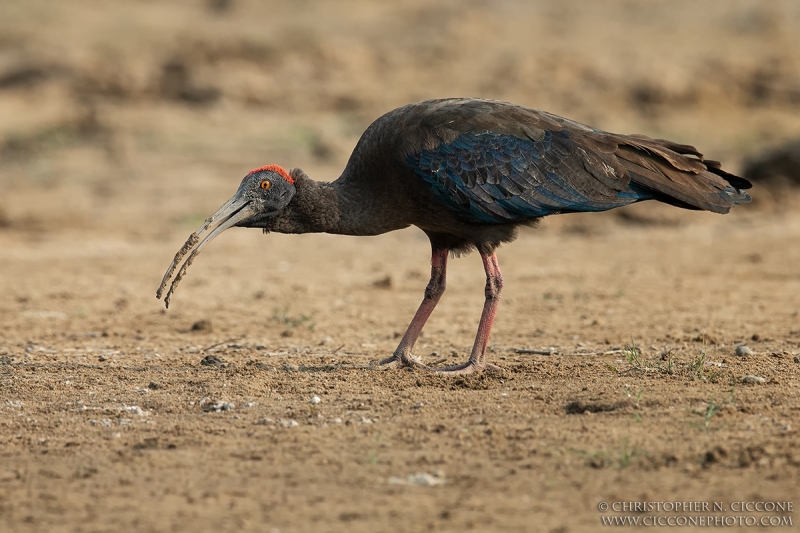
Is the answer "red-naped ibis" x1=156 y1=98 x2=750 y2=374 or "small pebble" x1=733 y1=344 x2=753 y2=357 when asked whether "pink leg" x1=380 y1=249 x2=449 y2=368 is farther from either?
"small pebble" x1=733 y1=344 x2=753 y2=357

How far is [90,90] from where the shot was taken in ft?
78.2

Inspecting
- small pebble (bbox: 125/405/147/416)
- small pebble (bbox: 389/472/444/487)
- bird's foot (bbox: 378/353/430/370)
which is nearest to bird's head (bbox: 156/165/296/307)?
small pebble (bbox: 125/405/147/416)

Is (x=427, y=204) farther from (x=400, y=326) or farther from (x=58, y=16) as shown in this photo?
(x=58, y=16)

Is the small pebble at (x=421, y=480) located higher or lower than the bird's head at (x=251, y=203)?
lower

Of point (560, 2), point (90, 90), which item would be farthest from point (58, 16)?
point (560, 2)

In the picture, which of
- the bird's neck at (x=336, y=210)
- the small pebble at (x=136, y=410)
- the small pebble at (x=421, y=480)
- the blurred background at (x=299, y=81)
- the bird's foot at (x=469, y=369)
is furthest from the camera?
the blurred background at (x=299, y=81)

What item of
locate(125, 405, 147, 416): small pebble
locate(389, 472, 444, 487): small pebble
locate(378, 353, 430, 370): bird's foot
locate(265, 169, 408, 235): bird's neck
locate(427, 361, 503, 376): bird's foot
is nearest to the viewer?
locate(389, 472, 444, 487): small pebble

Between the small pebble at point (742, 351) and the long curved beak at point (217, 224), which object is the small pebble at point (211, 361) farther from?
the small pebble at point (742, 351)

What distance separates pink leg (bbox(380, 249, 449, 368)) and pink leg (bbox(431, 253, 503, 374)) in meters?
0.31

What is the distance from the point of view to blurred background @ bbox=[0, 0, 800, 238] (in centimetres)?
1889

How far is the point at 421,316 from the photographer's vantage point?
323 inches

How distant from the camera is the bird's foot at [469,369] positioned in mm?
7570

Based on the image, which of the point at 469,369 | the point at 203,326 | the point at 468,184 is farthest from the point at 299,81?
the point at 469,369

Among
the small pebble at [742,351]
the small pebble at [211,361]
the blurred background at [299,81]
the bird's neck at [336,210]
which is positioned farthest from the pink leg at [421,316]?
the blurred background at [299,81]
